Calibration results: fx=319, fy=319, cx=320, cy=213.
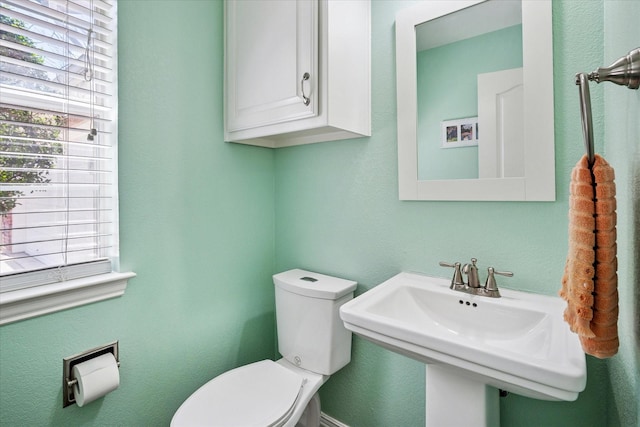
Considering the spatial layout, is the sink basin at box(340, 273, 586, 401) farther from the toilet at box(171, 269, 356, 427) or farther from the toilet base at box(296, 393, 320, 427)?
the toilet base at box(296, 393, 320, 427)

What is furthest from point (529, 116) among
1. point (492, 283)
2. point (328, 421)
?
point (328, 421)

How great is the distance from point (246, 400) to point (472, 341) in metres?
0.83

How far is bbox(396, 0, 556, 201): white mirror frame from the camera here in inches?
39.1

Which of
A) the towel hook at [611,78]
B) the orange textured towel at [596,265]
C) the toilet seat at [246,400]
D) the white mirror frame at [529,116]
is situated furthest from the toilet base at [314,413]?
the towel hook at [611,78]

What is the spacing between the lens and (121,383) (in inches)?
46.7

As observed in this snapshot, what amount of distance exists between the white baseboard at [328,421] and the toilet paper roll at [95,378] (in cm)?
98

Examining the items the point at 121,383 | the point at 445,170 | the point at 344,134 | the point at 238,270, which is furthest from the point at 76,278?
the point at 445,170

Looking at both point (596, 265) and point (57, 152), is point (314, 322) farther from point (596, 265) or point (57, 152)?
point (57, 152)

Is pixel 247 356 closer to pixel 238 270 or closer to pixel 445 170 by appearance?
pixel 238 270

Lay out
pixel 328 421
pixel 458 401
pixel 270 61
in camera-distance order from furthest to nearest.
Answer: pixel 328 421, pixel 270 61, pixel 458 401

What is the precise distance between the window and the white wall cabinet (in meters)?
0.49

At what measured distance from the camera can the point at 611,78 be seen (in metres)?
0.57

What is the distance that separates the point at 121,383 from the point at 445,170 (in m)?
1.45

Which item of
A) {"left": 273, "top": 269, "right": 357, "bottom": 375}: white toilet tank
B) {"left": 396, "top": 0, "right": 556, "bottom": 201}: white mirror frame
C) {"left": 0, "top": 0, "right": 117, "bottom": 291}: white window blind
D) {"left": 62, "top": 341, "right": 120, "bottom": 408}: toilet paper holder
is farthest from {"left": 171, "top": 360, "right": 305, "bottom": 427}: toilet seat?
{"left": 396, "top": 0, "right": 556, "bottom": 201}: white mirror frame
